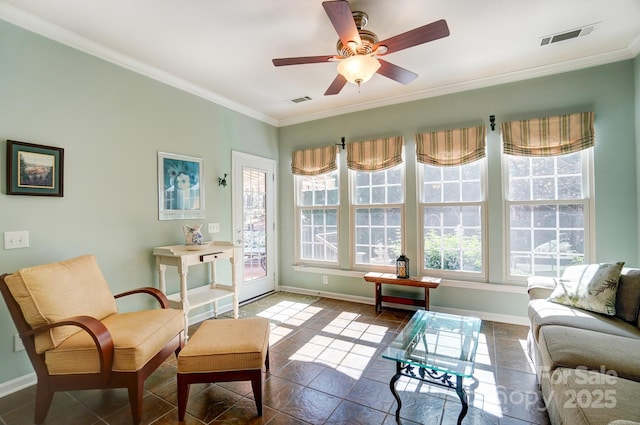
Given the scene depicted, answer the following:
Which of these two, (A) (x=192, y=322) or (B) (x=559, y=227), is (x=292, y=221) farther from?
(B) (x=559, y=227)

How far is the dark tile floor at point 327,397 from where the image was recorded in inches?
73.3

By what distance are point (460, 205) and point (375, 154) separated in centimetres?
126

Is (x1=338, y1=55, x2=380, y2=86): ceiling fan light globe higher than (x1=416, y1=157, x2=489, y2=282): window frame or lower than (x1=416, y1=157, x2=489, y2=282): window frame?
higher

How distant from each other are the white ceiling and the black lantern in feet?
6.96

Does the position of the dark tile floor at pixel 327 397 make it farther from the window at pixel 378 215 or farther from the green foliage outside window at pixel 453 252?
the window at pixel 378 215

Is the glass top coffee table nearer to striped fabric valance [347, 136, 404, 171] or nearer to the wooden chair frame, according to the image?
the wooden chair frame

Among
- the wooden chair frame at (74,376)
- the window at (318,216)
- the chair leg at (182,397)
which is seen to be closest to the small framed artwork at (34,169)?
the wooden chair frame at (74,376)

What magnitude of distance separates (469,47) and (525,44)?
0.50m

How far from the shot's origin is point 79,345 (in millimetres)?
1831

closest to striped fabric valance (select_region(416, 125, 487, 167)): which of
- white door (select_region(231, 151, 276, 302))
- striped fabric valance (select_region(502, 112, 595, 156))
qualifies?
striped fabric valance (select_region(502, 112, 595, 156))

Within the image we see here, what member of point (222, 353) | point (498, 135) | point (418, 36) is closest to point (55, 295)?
point (222, 353)

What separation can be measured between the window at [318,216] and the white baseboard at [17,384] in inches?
126

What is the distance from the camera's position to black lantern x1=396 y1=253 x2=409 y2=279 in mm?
3656

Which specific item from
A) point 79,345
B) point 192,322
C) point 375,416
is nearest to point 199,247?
point 192,322
